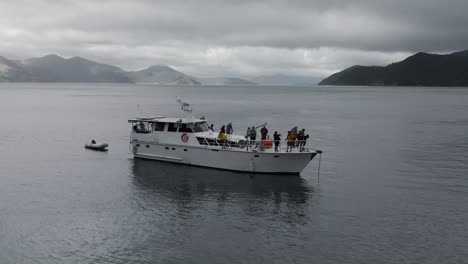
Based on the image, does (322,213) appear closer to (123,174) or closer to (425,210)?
(425,210)

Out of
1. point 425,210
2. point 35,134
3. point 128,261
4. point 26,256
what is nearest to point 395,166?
point 425,210

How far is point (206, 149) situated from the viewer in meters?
41.3

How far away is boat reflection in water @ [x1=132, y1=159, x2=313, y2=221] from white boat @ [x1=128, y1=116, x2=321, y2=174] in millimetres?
872

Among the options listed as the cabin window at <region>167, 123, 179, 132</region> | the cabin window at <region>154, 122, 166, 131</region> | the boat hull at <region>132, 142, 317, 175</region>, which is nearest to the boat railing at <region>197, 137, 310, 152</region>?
the boat hull at <region>132, 142, 317, 175</region>

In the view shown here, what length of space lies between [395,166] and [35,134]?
5323 centimetres

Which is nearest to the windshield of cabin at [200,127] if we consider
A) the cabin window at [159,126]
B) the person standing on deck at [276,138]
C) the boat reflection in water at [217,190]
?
the cabin window at [159,126]

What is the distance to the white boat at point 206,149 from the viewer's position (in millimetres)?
39062

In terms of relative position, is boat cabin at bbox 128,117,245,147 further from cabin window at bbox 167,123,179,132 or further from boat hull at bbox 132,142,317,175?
boat hull at bbox 132,142,317,175

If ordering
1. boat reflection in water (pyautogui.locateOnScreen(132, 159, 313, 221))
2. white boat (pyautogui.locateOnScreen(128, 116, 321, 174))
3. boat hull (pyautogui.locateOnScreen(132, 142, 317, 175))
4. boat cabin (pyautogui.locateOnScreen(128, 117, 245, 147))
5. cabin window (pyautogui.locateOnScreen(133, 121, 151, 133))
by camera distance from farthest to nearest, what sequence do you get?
cabin window (pyautogui.locateOnScreen(133, 121, 151, 133)) → boat cabin (pyautogui.locateOnScreen(128, 117, 245, 147)) → white boat (pyautogui.locateOnScreen(128, 116, 321, 174)) → boat hull (pyautogui.locateOnScreen(132, 142, 317, 175)) → boat reflection in water (pyautogui.locateOnScreen(132, 159, 313, 221))

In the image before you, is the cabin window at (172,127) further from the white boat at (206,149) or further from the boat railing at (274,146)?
the boat railing at (274,146)

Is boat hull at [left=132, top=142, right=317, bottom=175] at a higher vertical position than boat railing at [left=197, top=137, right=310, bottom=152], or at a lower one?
lower

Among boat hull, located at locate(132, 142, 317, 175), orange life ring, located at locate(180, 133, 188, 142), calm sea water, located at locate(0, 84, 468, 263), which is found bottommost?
calm sea water, located at locate(0, 84, 468, 263)

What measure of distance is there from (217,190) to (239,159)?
5.78 meters

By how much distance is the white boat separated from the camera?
39.1m
